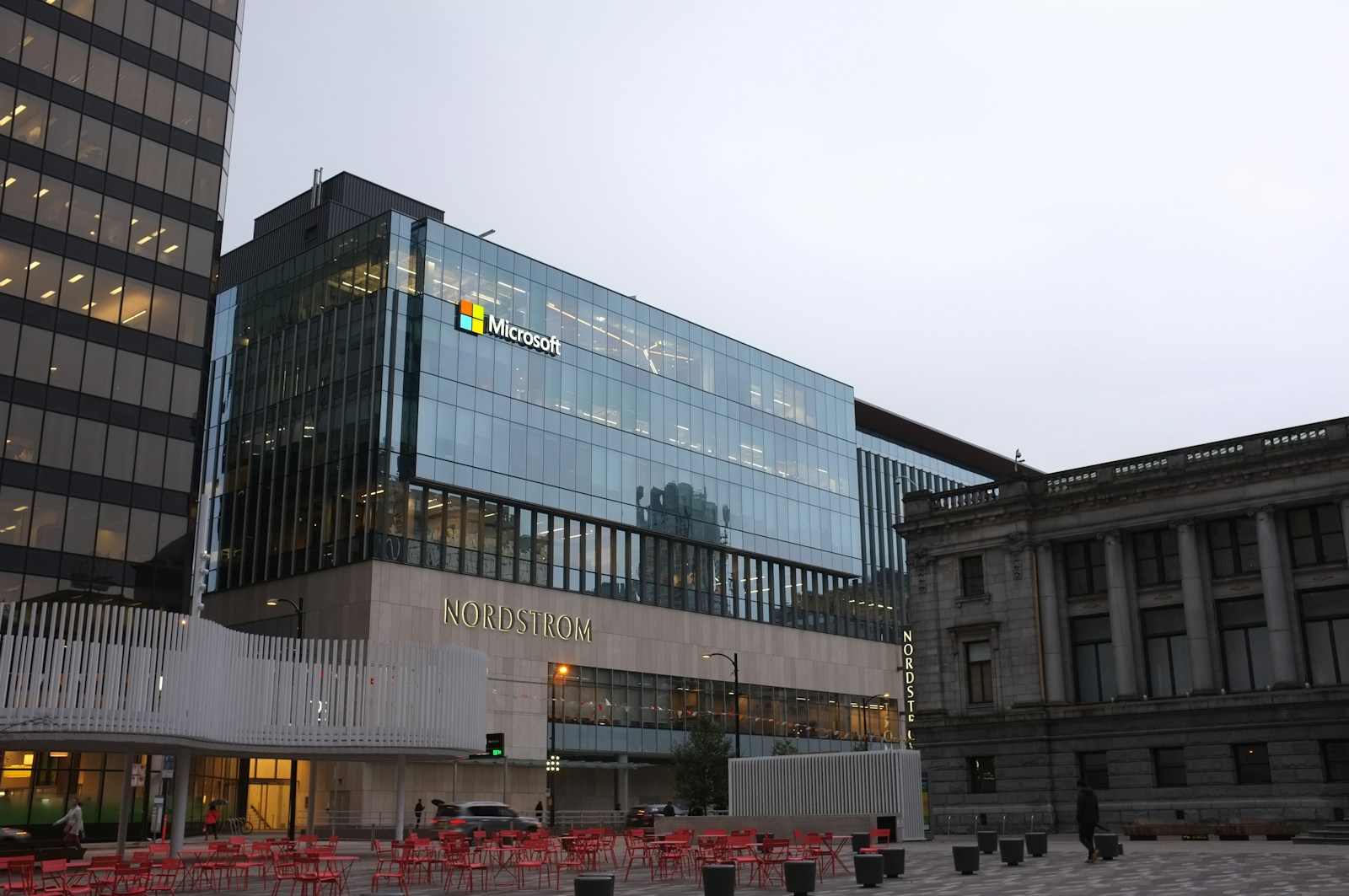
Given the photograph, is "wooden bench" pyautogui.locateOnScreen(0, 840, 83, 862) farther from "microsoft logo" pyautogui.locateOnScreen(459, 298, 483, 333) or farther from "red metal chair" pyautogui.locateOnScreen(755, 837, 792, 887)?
"microsoft logo" pyautogui.locateOnScreen(459, 298, 483, 333)

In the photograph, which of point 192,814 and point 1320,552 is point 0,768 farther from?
point 1320,552

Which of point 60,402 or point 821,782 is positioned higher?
point 60,402

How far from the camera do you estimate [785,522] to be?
89562mm

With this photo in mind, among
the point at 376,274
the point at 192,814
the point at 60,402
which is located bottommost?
the point at 192,814

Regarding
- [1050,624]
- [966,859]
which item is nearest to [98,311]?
[1050,624]

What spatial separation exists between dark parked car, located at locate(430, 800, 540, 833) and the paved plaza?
6840mm

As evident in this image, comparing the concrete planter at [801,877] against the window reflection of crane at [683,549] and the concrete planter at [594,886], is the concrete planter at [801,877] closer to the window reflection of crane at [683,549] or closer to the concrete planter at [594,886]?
the concrete planter at [594,886]

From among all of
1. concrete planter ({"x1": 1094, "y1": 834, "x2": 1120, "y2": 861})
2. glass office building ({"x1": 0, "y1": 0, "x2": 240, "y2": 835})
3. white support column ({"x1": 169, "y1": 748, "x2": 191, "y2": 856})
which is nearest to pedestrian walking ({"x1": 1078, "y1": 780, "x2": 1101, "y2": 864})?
concrete planter ({"x1": 1094, "y1": 834, "x2": 1120, "y2": 861})

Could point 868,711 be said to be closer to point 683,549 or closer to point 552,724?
point 683,549

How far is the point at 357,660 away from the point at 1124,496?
31.9 m

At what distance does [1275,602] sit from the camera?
45000 mm

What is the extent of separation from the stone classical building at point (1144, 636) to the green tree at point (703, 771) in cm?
1244

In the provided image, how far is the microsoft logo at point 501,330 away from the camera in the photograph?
70688 mm

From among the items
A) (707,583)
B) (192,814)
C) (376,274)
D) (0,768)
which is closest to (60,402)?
(0,768)
